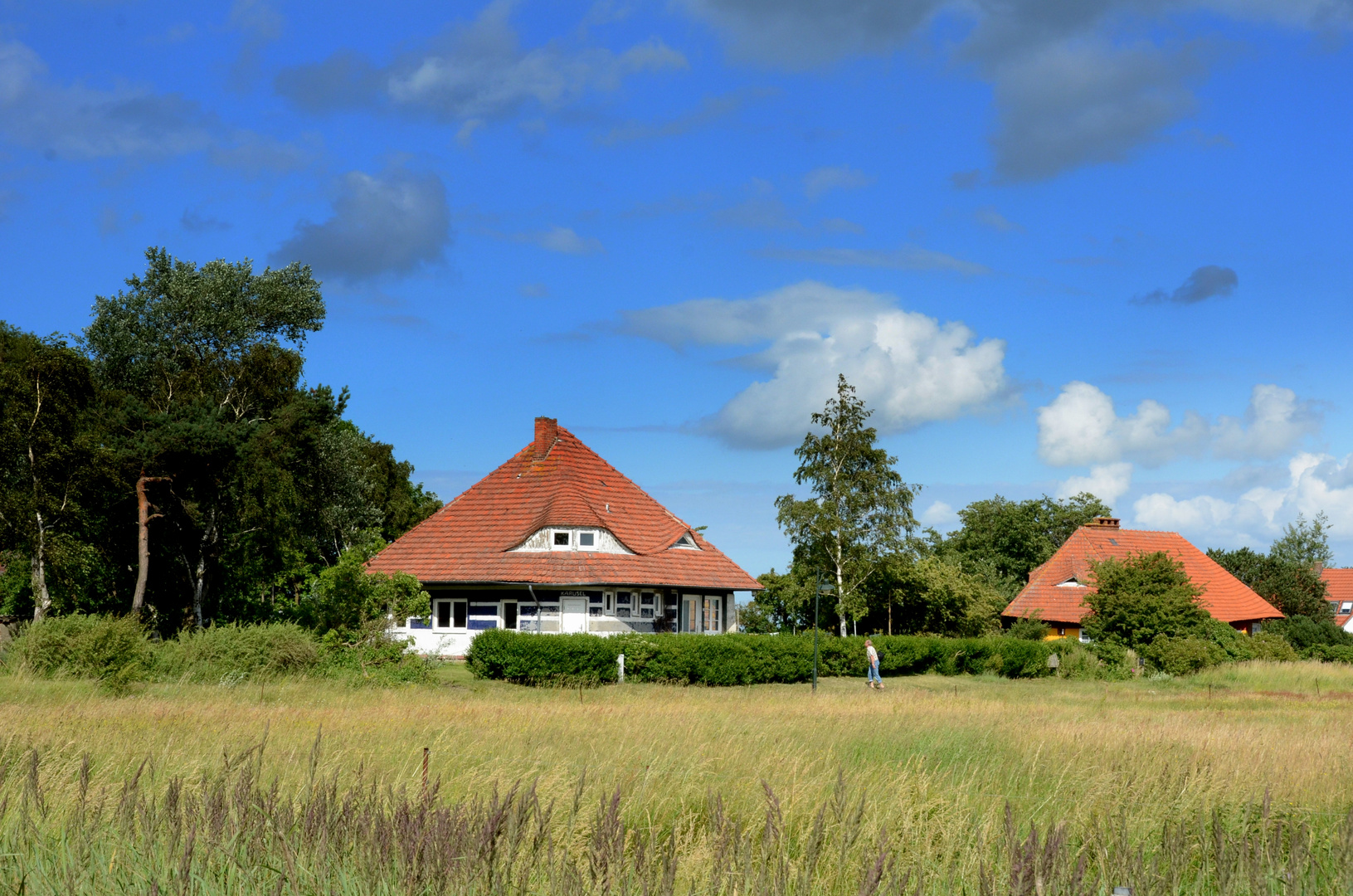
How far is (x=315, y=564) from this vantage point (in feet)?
176

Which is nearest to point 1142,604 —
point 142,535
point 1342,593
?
point 142,535

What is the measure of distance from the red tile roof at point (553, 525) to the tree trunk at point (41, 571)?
10.9 metres

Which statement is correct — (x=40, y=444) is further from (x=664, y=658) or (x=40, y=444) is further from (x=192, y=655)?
(x=664, y=658)

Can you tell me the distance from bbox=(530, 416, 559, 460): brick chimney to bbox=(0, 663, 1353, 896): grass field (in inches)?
1083

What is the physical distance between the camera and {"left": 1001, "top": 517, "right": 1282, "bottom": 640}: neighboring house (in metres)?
57.8

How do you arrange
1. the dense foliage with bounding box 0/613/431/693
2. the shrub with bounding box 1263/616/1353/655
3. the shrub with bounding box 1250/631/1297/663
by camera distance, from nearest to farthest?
the dense foliage with bounding box 0/613/431/693 < the shrub with bounding box 1250/631/1297/663 < the shrub with bounding box 1263/616/1353/655

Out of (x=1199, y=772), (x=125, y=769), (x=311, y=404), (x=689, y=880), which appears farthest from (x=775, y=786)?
(x=311, y=404)

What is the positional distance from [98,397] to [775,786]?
3605 centimetres

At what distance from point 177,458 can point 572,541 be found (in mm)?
13951

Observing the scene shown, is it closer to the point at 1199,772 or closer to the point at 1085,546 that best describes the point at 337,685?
the point at 1199,772

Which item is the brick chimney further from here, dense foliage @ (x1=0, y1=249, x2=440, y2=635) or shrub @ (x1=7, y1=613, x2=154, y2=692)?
shrub @ (x1=7, y1=613, x2=154, y2=692)

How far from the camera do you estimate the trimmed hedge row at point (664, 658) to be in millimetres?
32000

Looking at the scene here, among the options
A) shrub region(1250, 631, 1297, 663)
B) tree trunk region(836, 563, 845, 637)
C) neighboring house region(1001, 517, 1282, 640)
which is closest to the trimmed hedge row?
tree trunk region(836, 563, 845, 637)

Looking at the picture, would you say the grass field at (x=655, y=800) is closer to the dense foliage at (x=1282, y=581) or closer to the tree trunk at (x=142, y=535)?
the tree trunk at (x=142, y=535)
